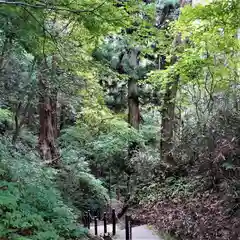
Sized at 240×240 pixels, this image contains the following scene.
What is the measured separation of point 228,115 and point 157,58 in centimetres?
826

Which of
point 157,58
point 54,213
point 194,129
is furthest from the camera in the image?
point 157,58

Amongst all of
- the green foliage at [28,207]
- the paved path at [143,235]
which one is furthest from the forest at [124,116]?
the paved path at [143,235]

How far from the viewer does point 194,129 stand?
1128 cm

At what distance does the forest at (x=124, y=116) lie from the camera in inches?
246

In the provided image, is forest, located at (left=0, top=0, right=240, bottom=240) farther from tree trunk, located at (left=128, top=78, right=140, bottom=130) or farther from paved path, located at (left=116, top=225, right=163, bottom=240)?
paved path, located at (left=116, top=225, right=163, bottom=240)

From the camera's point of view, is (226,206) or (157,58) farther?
(157,58)

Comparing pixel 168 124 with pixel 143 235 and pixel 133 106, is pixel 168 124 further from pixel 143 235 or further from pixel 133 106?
pixel 143 235

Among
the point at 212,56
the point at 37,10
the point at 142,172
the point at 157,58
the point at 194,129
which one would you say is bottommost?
the point at 142,172

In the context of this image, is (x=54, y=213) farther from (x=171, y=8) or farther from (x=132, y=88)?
(x=171, y=8)

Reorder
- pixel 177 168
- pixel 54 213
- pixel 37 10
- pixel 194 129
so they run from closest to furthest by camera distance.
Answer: pixel 37 10 < pixel 54 213 < pixel 194 129 < pixel 177 168

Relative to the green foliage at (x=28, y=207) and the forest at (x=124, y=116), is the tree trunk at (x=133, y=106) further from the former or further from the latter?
the green foliage at (x=28, y=207)

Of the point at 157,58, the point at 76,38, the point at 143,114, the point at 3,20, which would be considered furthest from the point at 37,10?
the point at 143,114

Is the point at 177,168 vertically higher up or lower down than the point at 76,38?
lower down

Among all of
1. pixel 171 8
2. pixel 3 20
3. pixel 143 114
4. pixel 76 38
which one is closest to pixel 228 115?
pixel 76 38
